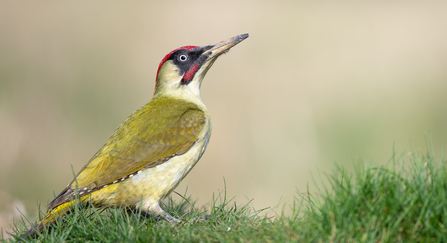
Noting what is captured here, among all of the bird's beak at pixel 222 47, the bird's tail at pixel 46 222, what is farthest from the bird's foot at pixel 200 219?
the bird's beak at pixel 222 47

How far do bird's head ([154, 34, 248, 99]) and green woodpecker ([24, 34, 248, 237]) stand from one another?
1.2 inches

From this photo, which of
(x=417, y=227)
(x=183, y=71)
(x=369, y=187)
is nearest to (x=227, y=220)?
(x=369, y=187)

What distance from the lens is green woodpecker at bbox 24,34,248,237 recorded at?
2820 millimetres

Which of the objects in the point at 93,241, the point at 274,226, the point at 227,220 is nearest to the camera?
the point at 274,226

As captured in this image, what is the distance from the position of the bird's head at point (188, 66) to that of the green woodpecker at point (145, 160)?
0.03 metres

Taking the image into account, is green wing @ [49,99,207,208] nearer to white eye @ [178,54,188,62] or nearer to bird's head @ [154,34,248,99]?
bird's head @ [154,34,248,99]

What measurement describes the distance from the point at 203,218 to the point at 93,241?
0.73m

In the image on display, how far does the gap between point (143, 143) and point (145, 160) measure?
16 centimetres

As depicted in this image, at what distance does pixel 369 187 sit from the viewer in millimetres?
1889

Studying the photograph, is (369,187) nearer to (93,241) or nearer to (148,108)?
(93,241)

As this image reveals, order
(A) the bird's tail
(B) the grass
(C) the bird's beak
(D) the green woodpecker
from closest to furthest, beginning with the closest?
1. (B) the grass
2. (A) the bird's tail
3. (D) the green woodpecker
4. (C) the bird's beak

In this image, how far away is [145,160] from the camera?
9.80 feet

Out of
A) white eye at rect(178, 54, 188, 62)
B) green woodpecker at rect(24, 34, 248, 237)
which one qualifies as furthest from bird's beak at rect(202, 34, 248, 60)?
white eye at rect(178, 54, 188, 62)

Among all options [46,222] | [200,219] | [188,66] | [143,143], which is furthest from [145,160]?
[188,66]
